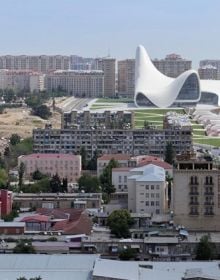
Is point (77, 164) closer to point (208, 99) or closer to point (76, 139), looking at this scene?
point (76, 139)

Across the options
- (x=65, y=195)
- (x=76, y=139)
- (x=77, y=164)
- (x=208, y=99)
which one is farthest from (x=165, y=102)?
(x=65, y=195)

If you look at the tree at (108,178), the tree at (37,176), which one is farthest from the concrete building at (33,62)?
the tree at (108,178)

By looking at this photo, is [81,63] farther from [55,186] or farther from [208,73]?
[55,186]


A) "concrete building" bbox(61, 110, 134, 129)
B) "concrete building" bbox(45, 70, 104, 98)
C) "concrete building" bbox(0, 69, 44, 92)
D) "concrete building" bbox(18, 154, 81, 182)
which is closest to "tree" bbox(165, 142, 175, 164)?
"concrete building" bbox(18, 154, 81, 182)

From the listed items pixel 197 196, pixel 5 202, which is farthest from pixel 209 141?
pixel 197 196

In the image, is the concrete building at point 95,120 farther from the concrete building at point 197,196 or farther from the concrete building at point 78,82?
the concrete building at point 78,82

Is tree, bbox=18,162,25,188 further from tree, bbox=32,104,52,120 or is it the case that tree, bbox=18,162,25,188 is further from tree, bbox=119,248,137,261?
tree, bbox=32,104,52,120
